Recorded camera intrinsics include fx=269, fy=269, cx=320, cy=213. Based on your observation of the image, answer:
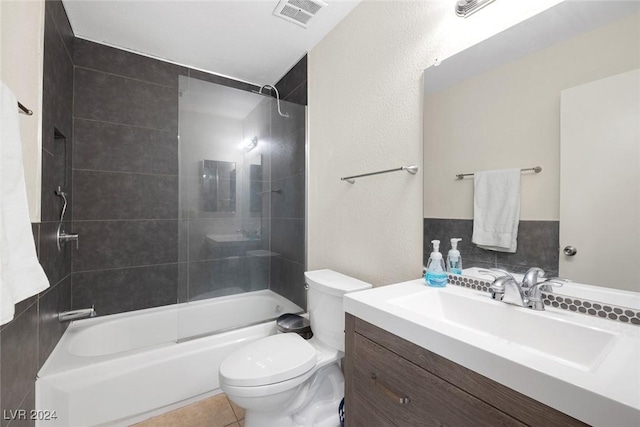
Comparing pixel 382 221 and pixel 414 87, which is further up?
pixel 414 87

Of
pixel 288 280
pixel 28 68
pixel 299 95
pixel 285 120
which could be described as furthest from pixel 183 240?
pixel 299 95

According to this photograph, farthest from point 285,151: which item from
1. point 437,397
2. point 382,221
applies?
point 437,397

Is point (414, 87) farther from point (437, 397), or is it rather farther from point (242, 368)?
point (242, 368)

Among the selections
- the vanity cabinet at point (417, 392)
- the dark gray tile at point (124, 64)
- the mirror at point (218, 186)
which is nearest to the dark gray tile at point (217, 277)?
the mirror at point (218, 186)

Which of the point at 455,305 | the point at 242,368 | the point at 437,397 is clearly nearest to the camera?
the point at 437,397

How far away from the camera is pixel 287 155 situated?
2326mm

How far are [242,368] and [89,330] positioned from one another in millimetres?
1397

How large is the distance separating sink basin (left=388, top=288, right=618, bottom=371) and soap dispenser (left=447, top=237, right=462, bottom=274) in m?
0.10

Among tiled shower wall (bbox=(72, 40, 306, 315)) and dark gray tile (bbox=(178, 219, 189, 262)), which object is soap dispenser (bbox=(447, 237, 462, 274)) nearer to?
tiled shower wall (bbox=(72, 40, 306, 315))

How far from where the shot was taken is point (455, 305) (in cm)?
100

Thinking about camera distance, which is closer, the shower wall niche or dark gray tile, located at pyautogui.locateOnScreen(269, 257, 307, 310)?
the shower wall niche

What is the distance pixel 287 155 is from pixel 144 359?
67.4 inches

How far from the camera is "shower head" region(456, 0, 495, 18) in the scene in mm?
1060

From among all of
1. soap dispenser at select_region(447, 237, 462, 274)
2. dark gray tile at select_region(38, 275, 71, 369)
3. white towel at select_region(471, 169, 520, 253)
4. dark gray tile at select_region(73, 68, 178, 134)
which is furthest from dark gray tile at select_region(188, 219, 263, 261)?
white towel at select_region(471, 169, 520, 253)
